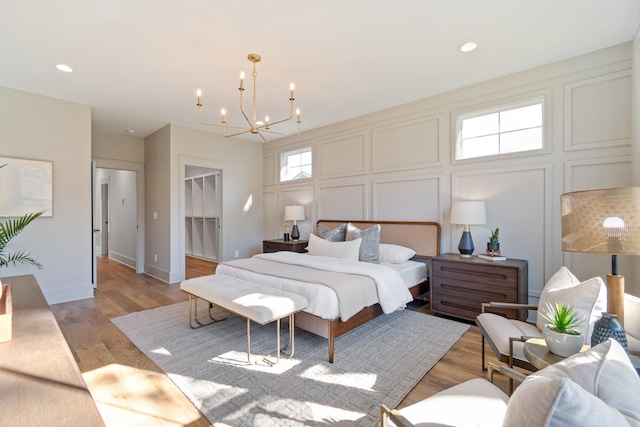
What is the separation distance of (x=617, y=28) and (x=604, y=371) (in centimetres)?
319

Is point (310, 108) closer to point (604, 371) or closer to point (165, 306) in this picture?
point (165, 306)

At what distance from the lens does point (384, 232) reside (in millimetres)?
4328

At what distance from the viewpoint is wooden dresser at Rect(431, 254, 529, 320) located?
2.87 meters

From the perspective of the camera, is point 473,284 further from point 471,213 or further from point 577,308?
point 577,308

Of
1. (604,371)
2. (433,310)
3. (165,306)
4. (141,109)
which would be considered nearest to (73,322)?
(165,306)

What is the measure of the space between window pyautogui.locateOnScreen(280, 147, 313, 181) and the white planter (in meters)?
4.46

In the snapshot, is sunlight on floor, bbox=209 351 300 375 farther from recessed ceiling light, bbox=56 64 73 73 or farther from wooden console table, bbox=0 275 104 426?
recessed ceiling light, bbox=56 64 73 73

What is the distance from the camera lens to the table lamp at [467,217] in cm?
329

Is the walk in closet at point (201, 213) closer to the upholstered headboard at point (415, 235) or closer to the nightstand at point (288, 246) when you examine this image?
the nightstand at point (288, 246)

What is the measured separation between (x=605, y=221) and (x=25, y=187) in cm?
560

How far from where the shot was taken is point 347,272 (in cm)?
299

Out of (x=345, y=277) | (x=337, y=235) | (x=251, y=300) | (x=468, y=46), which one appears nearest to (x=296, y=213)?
(x=337, y=235)

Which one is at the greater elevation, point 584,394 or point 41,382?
point 584,394

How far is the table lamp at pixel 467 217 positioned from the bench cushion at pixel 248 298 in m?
2.07
